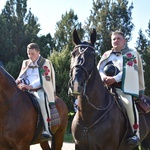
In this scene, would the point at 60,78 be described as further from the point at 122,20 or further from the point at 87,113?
the point at 87,113

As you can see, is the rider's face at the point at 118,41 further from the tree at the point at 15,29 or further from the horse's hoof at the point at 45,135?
the tree at the point at 15,29

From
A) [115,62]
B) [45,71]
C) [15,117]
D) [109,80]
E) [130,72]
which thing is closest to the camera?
[109,80]

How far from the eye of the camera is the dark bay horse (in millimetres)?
5098

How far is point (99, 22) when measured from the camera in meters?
29.0

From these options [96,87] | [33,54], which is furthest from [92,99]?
[33,54]

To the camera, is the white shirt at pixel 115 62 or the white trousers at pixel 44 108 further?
the white trousers at pixel 44 108

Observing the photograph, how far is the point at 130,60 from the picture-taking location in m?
5.98

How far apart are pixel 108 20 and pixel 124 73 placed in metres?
23.8

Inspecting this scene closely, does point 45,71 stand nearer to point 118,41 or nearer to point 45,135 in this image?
point 45,135

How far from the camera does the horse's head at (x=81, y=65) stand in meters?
4.70

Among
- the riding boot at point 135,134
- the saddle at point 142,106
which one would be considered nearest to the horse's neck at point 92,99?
the riding boot at point 135,134

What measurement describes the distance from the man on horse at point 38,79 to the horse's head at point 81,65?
7.62 ft

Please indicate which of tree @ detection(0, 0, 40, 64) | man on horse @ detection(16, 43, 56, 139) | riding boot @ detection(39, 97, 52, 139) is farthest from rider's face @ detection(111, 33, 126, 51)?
tree @ detection(0, 0, 40, 64)

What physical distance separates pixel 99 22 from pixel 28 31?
277 inches
